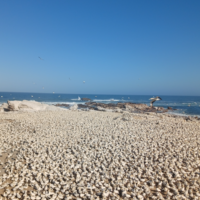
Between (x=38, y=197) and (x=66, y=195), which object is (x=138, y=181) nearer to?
(x=66, y=195)

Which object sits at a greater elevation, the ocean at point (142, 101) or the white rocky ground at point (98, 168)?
the ocean at point (142, 101)

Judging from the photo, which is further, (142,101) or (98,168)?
(142,101)

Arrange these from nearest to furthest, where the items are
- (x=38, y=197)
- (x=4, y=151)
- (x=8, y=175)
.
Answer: (x=38, y=197), (x=8, y=175), (x=4, y=151)

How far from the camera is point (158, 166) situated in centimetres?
459

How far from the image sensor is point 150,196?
11.3 ft

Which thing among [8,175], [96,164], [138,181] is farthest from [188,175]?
[8,175]

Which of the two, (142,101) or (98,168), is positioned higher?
(142,101)

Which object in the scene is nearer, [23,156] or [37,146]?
[23,156]

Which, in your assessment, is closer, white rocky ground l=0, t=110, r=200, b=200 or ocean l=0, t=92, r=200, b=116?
white rocky ground l=0, t=110, r=200, b=200

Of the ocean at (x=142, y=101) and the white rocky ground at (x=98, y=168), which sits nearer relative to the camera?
the white rocky ground at (x=98, y=168)

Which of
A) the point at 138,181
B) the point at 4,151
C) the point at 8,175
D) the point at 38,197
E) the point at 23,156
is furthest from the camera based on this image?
the point at 4,151

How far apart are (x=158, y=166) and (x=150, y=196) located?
1.35m

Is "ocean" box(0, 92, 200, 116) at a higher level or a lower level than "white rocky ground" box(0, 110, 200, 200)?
higher

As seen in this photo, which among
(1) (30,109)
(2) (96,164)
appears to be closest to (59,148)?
(2) (96,164)
